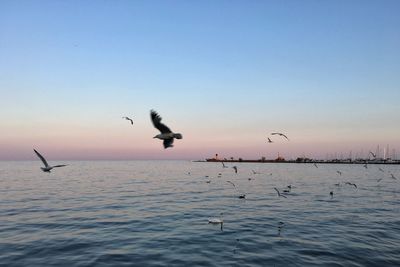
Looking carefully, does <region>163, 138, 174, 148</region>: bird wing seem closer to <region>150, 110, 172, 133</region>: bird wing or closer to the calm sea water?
<region>150, 110, 172, 133</region>: bird wing

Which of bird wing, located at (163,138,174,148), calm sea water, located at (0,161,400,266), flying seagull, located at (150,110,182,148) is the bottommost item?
calm sea water, located at (0,161,400,266)

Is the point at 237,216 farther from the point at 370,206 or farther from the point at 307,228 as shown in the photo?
the point at 370,206

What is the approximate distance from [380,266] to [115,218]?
18.9 metres

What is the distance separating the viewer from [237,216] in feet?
93.9

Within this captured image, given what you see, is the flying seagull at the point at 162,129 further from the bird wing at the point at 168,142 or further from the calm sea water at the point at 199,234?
the calm sea water at the point at 199,234

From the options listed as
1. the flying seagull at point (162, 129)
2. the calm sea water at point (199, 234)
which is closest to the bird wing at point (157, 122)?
the flying seagull at point (162, 129)

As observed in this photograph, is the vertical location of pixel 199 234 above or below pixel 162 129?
below

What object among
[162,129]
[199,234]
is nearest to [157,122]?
[162,129]

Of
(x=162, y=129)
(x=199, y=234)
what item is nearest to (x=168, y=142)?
(x=162, y=129)

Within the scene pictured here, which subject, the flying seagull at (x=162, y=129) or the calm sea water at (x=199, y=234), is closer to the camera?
the flying seagull at (x=162, y=129)

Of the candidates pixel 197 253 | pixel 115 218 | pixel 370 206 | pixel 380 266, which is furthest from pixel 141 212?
pixel 370 206

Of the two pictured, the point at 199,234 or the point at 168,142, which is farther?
the point at 199,234

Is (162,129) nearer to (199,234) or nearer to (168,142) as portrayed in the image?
(168,142)

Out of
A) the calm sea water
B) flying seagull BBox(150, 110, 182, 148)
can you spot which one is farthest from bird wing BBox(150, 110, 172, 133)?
the calm sea water
